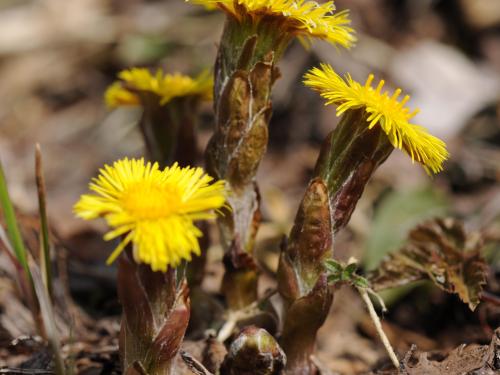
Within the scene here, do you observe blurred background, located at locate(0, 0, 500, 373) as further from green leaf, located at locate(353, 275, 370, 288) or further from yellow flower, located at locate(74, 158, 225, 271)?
yellow flower, located at locate(74, 158, 225, 271)

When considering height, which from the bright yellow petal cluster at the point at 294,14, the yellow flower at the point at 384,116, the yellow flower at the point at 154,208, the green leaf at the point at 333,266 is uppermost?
the bright yellow petal cluster at the point at 294,14

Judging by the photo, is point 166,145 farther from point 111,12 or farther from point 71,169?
point 111,12

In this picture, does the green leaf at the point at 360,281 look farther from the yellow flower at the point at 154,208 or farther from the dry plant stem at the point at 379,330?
the yellow flower at the point at 154,208

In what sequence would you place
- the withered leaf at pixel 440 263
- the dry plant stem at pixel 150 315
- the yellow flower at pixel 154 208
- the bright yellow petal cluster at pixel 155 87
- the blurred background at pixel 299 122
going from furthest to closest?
the blurred background at pixel 299 122, the bright yellow petal cluster at pixel 155 87, the withered leaf at pixel 440 263, the dry plant stem at pixel 150 315, the yellow flower at pixel 154 208

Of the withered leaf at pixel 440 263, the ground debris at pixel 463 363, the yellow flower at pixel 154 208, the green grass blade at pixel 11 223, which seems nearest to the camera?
the yellow flower at pixel 154 208

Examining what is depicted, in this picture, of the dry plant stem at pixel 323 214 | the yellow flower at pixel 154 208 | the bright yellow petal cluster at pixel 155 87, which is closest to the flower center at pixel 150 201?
the yellow flower at pixel 154 208

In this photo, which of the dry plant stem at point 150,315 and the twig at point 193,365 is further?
the twig at point 193,365

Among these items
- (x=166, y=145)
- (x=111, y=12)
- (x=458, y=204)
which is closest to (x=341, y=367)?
(x=166, y=145)
